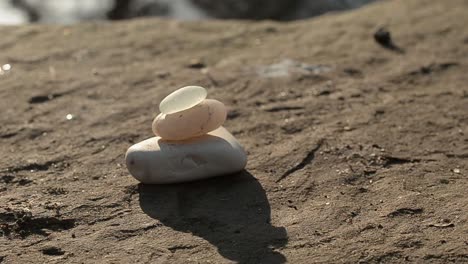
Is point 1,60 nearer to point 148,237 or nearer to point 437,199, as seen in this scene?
point 148,237

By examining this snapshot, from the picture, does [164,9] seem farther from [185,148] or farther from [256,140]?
[185,148]

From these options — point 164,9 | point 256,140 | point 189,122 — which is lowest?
point 164,9

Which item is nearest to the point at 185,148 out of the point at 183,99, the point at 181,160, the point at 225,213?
the point at 181,160

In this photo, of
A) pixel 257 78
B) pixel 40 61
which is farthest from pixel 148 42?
pixel 257 78

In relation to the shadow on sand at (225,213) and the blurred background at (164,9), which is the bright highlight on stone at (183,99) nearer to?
the shadow on sand at (225,213)

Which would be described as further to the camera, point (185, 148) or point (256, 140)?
point (256, 140)

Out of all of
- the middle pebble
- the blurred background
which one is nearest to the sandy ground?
the middle pebble
